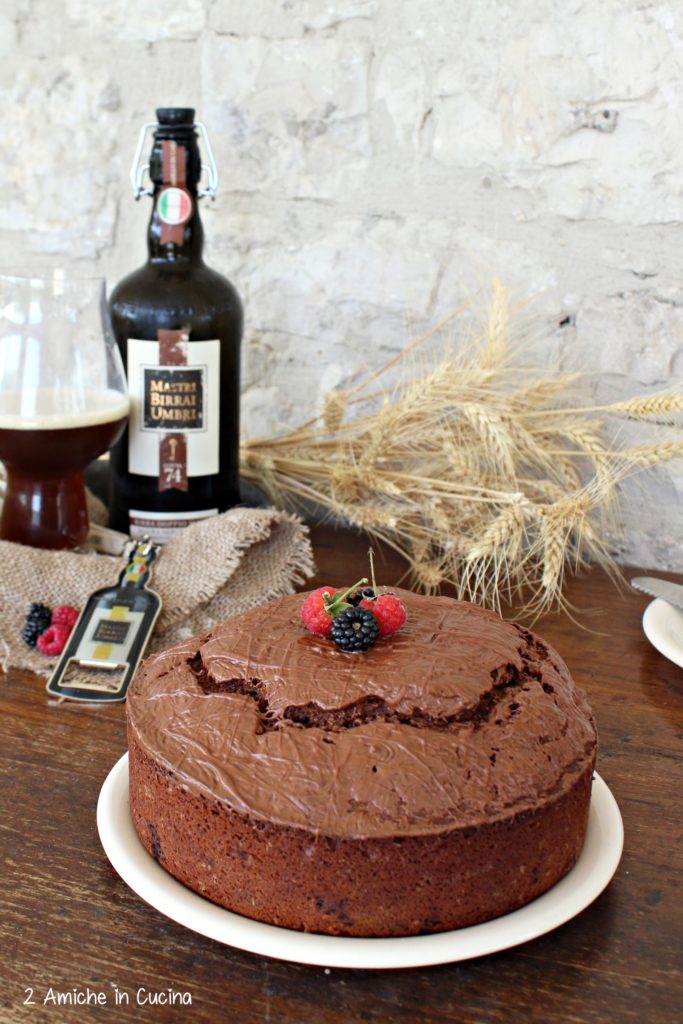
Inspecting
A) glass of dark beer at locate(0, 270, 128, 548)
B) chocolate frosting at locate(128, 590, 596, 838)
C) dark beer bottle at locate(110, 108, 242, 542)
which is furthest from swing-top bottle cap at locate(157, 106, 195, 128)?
chocolate frosting at locate(128, 590, 596, 838)

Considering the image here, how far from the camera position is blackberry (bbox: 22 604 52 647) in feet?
3.76

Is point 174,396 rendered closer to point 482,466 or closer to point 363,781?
point 482,466

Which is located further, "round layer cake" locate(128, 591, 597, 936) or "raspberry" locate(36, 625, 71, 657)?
"raspberry" locate(36, 625, 71, 657)

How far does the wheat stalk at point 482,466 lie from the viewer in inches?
49.1

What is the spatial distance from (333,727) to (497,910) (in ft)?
0.55

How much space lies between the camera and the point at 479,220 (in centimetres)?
155

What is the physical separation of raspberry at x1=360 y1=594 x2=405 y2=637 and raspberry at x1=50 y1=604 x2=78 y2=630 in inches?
18.6

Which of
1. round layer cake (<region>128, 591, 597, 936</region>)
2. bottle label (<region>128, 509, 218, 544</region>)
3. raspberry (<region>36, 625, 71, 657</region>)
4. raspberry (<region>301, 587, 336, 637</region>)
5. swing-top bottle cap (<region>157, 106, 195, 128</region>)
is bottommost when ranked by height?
raspberry (<region>36, 625, 71, 657</region>)

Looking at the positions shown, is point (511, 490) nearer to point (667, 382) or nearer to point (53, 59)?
point (667, 382)

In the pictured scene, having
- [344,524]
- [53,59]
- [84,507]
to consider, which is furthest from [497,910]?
[53,59]

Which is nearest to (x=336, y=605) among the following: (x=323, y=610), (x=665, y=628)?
(x=323, y=610)

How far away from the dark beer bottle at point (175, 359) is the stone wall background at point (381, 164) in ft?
1.11

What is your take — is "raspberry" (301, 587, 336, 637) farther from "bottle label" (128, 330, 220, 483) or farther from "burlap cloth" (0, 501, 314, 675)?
"bottle label" (128, 330, 220, 483)

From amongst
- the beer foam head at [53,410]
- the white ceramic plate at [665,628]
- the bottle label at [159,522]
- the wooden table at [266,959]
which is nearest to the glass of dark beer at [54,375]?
the beer foam head at [53,410]
